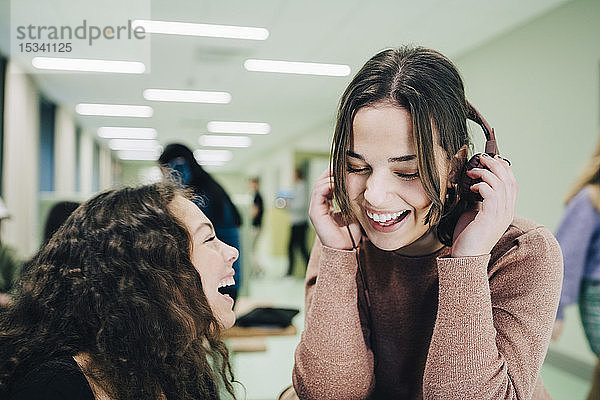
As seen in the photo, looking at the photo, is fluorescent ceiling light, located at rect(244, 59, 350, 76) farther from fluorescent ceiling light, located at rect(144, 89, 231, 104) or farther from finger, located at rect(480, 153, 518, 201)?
finger, located at rect(480, 153, 518, 201)

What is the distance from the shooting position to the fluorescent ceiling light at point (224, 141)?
1264 cm

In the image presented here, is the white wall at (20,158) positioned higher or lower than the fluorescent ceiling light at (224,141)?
lower

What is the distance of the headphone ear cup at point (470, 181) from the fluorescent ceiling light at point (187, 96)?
7.13 meters

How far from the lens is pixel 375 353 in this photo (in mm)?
1050

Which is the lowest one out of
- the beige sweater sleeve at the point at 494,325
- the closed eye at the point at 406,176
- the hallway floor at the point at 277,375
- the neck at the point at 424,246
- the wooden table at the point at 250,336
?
the hallway floor at the point at 277,375

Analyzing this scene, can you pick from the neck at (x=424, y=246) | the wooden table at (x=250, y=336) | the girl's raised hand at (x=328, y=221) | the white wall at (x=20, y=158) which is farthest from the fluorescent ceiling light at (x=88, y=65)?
the neck at (x=424, y=246)

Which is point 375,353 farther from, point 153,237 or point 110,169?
point 110,169

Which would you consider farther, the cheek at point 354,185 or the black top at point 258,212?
the black top at point 258,212

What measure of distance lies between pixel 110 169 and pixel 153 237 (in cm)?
1764

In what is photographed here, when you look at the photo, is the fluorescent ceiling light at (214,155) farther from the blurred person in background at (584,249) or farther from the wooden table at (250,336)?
the blurred person in background at (584,249)

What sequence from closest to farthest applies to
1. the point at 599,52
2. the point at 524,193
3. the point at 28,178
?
the point at 599,52, the point at 524,193, the point at 28,178

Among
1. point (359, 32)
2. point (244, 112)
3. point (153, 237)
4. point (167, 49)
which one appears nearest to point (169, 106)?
point (244, 112)

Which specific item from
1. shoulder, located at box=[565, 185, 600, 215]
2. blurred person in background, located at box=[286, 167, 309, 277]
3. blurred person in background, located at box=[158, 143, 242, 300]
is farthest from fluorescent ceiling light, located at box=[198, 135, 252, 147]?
shoulder, located at box=[565, 185, 600, 215]

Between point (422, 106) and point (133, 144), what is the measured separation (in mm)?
14412
